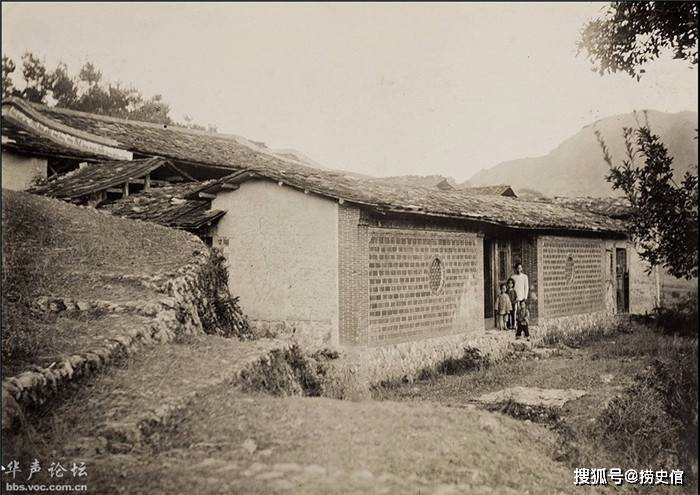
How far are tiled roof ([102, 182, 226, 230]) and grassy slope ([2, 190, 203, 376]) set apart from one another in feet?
1.34

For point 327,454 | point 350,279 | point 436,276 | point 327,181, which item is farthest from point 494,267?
point 327,454

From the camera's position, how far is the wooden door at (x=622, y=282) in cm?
1675

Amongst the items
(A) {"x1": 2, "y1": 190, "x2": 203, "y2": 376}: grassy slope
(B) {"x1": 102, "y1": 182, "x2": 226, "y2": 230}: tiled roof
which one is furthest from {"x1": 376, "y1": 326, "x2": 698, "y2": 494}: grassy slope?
(B) {"x1": 102, "y1": 182, "x2": 226, "y2": 230}: tiled roof

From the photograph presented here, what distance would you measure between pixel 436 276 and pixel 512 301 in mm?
2946

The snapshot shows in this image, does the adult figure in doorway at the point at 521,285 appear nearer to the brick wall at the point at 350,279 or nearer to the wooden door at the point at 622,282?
the brick wall at the point at 350,279

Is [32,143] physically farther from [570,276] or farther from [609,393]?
[570,276]

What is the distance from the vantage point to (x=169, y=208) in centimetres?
1113

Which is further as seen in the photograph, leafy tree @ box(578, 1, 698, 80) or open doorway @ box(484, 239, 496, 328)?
open doorway @ box(484, 239, 496, 328)

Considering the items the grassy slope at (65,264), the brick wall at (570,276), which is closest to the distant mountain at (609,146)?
the brick wall at (570,276)

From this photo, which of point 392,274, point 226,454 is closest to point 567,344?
point 392,274

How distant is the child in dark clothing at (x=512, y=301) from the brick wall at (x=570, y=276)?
78cm

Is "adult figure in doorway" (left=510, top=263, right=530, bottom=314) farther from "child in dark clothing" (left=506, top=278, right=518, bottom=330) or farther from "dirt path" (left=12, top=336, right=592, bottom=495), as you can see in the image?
"dirt path" (left=12, top=336, right=592, bottom=495)

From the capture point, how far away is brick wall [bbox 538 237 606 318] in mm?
13352

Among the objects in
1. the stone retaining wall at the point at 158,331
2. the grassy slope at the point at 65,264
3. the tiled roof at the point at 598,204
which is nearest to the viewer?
the stone retaining wall at the point at 158,331
